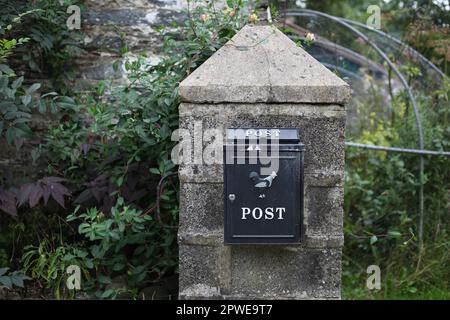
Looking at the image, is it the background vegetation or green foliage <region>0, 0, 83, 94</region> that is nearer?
the background vegetation

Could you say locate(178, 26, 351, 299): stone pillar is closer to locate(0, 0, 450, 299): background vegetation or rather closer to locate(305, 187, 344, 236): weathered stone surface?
locate(305, 187, 344, 236): weathered stone surface

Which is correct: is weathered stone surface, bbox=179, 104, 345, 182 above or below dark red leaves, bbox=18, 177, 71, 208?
above

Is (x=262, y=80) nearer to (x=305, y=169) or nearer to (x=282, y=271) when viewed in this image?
(x=305, y=169)

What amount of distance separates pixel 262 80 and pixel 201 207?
639mm

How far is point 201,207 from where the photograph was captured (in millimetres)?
2553

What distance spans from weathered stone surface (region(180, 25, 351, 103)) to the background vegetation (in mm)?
360

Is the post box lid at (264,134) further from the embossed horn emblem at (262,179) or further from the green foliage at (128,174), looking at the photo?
the green foliage at (128,174)

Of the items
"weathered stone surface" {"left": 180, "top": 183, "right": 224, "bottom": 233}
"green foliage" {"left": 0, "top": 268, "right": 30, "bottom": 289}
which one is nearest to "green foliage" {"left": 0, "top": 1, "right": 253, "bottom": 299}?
"green foliage" {"left": 0, "top": 268, "right": 30, "bottom": 289}

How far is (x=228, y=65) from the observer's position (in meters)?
2.56

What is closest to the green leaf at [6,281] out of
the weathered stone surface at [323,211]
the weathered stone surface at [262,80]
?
the weathered stone surface at [262,80]

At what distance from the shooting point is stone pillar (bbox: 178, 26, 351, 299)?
2496mm

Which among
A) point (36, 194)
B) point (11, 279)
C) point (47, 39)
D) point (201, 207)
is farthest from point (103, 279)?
point (47, 39)
